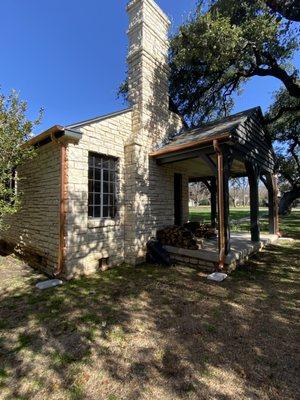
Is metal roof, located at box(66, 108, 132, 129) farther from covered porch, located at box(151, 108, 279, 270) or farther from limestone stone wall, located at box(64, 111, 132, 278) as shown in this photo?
covered porch, located at box(151, 108, 279, 270)

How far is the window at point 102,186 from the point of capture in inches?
265

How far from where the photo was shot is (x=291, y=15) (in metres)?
9.02

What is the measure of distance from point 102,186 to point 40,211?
1.90m

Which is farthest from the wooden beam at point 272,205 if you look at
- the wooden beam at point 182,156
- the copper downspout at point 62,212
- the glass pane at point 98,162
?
the copper downspout at point 62,212

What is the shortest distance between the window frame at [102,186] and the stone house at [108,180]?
27mm

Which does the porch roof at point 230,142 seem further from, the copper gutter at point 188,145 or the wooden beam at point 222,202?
the wooden beam at point 222,202

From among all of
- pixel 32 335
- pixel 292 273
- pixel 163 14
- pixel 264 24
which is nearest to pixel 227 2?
pixel 264 24

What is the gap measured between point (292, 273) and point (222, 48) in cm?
719

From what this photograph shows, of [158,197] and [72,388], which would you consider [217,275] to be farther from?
[72,388]

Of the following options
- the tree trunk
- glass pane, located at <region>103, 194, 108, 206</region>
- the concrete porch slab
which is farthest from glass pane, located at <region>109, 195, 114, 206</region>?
the tree trunk

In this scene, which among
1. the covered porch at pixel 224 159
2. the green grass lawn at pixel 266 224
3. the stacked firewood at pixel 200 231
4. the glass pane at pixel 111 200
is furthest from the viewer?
the green grass lawn at pixel 266 224

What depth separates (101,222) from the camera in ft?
22.1

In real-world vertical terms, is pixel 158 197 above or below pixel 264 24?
below

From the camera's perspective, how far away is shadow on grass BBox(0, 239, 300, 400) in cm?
262
